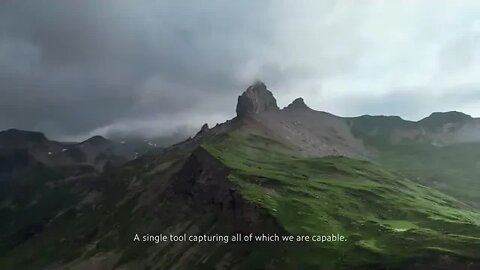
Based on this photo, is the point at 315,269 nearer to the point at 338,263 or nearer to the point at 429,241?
the point at 338,263

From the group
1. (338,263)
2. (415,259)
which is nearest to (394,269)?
(415,259)

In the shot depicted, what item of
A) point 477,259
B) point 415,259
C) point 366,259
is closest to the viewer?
point 477,259

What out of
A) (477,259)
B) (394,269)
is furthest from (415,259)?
(477,259)

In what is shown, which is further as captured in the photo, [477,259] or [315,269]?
[315,269]

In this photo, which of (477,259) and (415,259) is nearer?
(477,259)

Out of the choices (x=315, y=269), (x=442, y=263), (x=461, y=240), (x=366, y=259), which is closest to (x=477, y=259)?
(x=442, y=263)

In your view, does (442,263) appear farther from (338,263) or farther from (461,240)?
(338,263)

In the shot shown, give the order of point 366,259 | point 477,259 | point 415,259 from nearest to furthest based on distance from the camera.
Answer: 1. point 477,259
2. point 415,259
3. point 366,259
